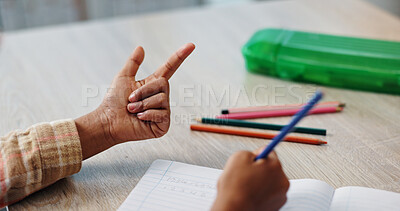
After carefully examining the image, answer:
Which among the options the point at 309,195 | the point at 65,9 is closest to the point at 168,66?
the point at 309,195

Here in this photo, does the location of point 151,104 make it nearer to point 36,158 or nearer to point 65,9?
point 36,158

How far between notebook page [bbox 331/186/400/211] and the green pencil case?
1.20 ft

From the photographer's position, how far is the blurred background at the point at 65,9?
2016 millimetres

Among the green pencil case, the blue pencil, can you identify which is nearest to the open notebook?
the blue pencil

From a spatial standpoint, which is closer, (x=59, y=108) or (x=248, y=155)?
(x=248, y=155)

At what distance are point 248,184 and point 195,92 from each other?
485 millimetres

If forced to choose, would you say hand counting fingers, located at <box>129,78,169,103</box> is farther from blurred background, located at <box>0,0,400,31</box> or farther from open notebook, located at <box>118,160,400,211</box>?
blurred background, located at <box>0,0,400,31</box>

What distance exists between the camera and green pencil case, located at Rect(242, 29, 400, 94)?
93cm

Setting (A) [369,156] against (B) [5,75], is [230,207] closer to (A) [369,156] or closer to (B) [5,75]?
(A) [369,156]

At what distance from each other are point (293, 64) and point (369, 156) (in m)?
0.31

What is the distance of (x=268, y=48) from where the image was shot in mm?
1001

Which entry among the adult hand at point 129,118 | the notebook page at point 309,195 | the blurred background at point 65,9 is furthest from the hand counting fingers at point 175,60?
the blurred background at point 65,9

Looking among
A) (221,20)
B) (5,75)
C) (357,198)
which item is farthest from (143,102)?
(221,20)

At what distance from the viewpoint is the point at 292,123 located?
49 centimetres
